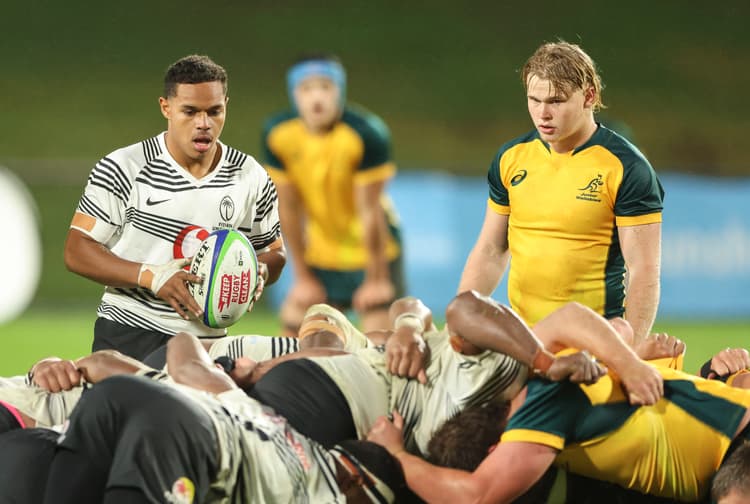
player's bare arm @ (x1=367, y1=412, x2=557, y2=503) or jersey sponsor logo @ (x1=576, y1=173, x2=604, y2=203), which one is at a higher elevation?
jersey sponsor logo @ (x1=576, y1=173, x2=604, y2=203)

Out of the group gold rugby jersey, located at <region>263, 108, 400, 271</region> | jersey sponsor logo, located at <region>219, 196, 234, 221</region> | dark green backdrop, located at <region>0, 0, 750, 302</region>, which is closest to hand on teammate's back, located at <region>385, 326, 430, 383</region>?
jersey sponsor logo, located at <region>219, 196, 234, 221</region>

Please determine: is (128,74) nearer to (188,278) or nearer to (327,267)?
(327,267)

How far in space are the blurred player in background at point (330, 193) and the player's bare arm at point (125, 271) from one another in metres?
3.41

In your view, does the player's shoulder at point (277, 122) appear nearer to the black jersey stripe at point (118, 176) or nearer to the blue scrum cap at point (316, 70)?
the blue scrum cap at point (316, 70)

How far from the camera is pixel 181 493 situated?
2.96 metres

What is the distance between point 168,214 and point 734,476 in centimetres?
223

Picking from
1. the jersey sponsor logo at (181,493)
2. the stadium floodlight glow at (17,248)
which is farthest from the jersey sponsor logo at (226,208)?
the stadium floodlight glow at (17,248)

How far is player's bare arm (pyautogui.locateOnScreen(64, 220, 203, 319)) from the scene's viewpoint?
4.16 meters

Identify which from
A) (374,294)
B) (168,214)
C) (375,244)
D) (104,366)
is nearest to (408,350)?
(104,366)

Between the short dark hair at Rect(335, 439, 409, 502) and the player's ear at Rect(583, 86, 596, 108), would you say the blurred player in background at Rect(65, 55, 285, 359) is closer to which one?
the short dark hair at Rect(335, 439, 409, 502)

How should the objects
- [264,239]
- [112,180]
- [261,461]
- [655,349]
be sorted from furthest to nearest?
[264,239] < [112,180] < [655,349] < [261,461]

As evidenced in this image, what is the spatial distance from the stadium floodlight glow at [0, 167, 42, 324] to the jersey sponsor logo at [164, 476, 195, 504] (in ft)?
26.4

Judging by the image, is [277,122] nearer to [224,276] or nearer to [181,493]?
[224,276]

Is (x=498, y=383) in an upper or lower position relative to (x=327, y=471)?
upper
